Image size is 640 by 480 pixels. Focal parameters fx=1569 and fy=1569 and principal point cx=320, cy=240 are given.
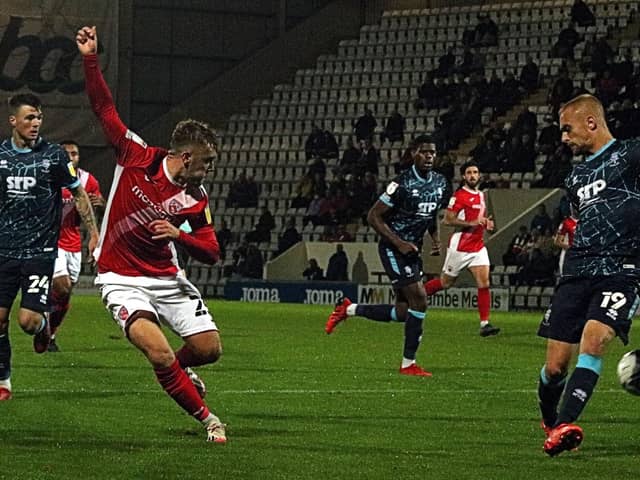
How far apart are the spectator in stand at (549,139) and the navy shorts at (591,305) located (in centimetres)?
2289

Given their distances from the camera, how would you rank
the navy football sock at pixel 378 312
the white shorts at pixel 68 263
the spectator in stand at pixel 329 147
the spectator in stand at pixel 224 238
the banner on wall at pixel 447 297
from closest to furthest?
the navy football sock at pixel 378 312
the white shorts at pixel 68 263
the banner on wall at pixel 447 297
the spectator in stand at pixel 224 238
the spectator in stand at pixel 329 147

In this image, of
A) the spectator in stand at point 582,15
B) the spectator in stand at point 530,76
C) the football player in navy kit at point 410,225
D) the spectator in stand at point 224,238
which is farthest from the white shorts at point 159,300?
the spectator in stand at point 582,15

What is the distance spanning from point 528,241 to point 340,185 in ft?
21.2

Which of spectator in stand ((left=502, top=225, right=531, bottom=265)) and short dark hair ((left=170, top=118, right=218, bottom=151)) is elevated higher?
short dark hair ((left=170, top=118, right=218, bottom=151))

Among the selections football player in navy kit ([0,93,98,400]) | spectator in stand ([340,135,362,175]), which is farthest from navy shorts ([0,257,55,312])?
spectator in stand ([340,135,362,175])

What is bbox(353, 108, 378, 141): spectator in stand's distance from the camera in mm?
36531

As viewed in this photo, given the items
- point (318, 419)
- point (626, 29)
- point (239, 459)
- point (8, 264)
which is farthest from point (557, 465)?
point (626, 29)

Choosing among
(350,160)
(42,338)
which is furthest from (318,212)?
(42,338)

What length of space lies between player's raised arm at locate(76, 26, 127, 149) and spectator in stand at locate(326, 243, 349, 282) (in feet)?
73.9

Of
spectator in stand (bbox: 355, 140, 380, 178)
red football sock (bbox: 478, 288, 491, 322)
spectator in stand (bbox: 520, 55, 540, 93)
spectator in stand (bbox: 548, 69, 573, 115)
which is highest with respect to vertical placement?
spectator in stand (bbox: 520, 55, 540, 93)

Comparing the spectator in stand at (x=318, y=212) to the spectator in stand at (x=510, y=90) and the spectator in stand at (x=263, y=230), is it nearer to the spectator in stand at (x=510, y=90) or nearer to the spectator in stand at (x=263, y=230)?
the spectator in stand at (x=263, y=230)

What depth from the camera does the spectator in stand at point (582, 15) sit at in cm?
3612

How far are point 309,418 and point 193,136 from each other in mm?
2518

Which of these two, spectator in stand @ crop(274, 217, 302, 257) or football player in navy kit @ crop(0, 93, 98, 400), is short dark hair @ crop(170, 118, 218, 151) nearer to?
football player in navy kit @ crop(0, 93, 98, 400)
